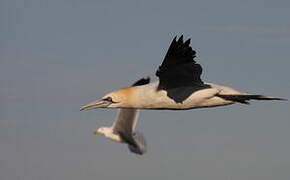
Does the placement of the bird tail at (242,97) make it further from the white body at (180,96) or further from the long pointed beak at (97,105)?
the long pointed beak at (97,105)

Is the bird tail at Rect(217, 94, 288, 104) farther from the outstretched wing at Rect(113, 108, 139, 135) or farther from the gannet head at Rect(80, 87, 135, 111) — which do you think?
the outstretched wing at Rect(113, 108, 139, 135)

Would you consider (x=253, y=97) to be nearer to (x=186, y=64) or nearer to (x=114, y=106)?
(x=186, y=64)

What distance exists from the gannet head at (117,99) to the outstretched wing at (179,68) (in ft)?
3.41

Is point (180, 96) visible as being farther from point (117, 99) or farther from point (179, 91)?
point (117, 99)

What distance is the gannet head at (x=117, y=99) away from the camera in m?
26.4

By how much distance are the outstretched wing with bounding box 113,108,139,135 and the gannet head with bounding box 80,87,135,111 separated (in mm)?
9139

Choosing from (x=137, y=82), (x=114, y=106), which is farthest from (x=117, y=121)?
(x=114, y=106)

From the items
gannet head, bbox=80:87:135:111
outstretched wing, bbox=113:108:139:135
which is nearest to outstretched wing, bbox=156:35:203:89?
gannet head, bbox=80:87:135:111

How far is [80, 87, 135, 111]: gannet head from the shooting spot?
2638 cm

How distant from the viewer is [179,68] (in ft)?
84.3

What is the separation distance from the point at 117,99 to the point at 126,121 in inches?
412

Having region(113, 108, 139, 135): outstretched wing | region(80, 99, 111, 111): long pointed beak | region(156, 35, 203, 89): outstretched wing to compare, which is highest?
region(156, 35, 203, 89): outstretched wing

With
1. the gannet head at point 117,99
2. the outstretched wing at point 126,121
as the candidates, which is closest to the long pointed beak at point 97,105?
the gannet head at point 117,99

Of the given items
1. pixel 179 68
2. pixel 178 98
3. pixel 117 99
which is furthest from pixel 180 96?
pixel 117 99
